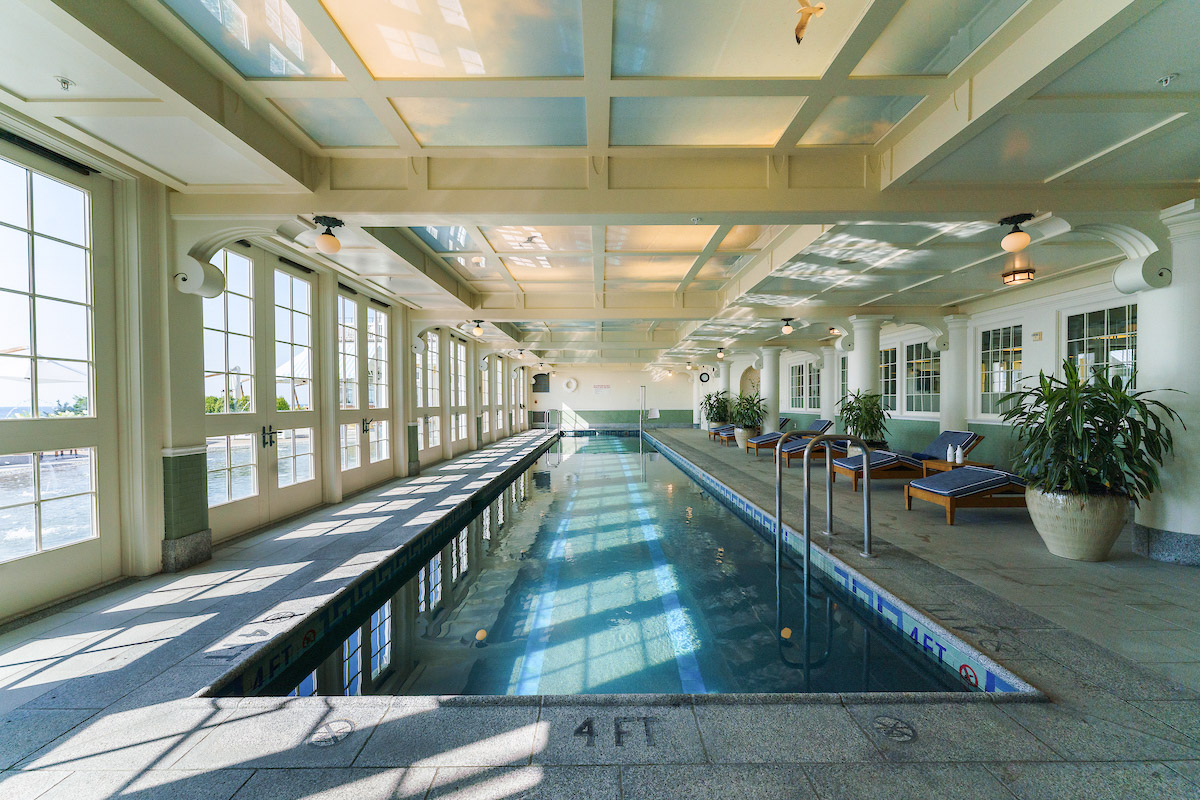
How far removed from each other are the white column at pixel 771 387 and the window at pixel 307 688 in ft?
43.3

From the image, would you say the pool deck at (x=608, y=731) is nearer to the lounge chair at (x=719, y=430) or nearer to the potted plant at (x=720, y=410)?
the lounge chair at (x=719, y=430)

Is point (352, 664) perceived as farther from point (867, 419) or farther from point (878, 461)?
point (867, 419)

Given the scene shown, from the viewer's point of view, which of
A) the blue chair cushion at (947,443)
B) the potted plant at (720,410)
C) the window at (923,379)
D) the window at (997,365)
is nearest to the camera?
the blue chair cushion at (947,443)

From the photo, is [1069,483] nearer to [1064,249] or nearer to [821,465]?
[1064,249]

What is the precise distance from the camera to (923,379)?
34.2 ft

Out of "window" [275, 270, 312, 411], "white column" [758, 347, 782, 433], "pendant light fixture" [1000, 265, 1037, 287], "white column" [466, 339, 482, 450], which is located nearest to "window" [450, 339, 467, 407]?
"white column" [466, 339, 482, 450]

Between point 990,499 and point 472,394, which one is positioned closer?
point 990,499

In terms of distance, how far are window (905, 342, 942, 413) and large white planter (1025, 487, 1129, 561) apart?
5.93 metres

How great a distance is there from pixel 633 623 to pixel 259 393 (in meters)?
4.57

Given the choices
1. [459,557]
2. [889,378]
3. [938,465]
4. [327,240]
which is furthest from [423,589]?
[889,378]

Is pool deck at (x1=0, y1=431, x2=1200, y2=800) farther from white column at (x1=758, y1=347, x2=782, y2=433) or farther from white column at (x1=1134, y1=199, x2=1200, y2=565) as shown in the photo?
white column at (x1=758, y1=347, x2=782, y2=433)

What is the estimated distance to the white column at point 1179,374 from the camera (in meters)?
3.96

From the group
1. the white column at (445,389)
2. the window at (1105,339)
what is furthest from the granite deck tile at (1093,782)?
the white column at (445,389)

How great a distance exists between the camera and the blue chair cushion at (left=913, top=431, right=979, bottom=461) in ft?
24.3
